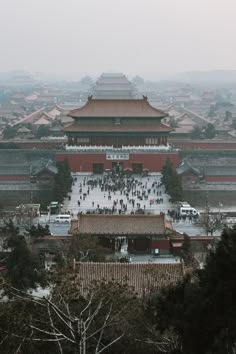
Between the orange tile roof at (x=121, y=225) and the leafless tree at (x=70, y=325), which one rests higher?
the orange tile roof at (x=121, y=225)

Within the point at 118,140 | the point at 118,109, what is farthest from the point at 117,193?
the point at 118,109

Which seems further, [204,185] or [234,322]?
[204,185]

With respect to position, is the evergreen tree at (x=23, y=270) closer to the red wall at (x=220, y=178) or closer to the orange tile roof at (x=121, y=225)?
the orange tile roof at (x=121, y=225)

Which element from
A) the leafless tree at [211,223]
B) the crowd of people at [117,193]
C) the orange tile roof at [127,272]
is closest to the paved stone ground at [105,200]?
the crowd of people at [117,193]

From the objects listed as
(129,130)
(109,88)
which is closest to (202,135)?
(129,130)

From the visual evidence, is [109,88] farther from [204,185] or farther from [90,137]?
[204,185]
